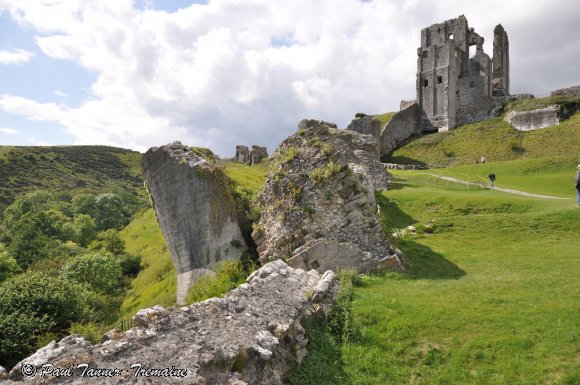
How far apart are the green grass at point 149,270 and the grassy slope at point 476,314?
12.0 metres

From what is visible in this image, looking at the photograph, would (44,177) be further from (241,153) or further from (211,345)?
(211,345)

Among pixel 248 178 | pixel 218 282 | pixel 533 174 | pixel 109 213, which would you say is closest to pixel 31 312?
pixel 218 282

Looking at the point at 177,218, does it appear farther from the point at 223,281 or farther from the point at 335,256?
the point at 335,256

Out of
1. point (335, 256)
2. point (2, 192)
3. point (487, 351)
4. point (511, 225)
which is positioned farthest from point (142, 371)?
point (2, 192)

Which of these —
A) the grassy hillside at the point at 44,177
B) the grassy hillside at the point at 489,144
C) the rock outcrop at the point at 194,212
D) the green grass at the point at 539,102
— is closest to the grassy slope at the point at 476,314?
the rock outcrop at the point at 194,212

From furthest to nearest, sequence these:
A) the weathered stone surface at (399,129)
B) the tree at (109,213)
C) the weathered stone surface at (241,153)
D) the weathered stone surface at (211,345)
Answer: the tree at (109,213) < the weathered stone surface at (399,129) < the weathered stone surface at (241,153) < the weathered stone surface at (211,345)

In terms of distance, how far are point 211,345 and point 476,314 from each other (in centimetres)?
692

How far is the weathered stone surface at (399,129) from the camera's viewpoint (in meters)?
73.1

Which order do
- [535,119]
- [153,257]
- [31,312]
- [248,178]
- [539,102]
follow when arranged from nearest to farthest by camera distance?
[31,312], [248,178], [153,257], [535,119], [539,102]

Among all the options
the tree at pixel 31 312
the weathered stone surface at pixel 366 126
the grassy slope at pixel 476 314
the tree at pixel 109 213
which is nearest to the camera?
the grassy slope at pixel 476 314

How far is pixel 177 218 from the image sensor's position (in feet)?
63.5

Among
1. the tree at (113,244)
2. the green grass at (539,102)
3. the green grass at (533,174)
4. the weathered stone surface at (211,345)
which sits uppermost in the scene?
the green grass at (539,102)

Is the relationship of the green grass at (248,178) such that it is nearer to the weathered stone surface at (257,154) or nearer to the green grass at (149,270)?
the green grass at (149,270)

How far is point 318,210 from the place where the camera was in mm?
16797
